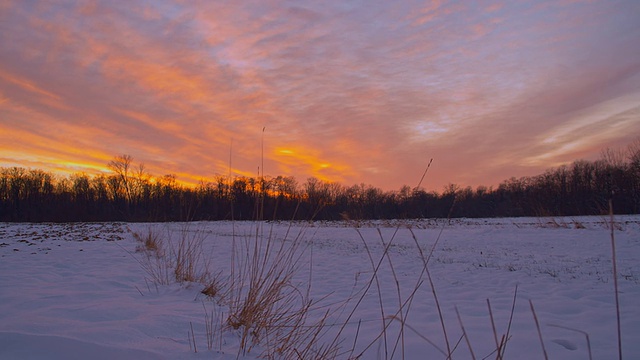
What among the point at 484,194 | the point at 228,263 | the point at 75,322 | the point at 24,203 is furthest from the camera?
the point at 484,194

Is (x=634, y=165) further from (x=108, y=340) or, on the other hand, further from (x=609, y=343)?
(x=108, y=340)

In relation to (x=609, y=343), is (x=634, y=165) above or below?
above

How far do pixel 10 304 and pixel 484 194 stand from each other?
263 feet

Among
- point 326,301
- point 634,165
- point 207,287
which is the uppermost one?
point 634,165

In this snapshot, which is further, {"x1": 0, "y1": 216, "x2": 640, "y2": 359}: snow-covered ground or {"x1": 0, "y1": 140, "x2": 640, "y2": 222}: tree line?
{"x1": 0, "y1": 140, "x2": 640, "y2": 222}: tree line

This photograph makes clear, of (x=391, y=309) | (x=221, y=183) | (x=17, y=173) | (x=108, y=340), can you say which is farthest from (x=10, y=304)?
(x=17, y=173)

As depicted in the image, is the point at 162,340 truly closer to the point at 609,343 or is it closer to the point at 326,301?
the point at 326,301

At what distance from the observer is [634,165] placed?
3328cm

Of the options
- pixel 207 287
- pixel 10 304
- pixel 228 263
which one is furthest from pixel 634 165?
pixel 10 304

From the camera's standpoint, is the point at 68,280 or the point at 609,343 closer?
the point at 609,343

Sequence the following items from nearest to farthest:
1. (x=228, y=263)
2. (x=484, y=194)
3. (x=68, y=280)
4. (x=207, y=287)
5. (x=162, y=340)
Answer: (x=162, y=340)
(x=207, y=287)
(x=68, y=280)
(x=228, y=263)
(x=484, y=194)

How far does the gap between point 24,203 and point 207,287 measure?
252ft

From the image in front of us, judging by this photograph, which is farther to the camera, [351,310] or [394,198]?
[394,198]

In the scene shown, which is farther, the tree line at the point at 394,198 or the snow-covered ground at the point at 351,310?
the tree line at the point at 394,198
